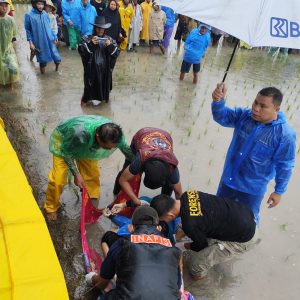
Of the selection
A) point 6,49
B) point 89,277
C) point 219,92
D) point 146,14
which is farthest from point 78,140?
point 146,14

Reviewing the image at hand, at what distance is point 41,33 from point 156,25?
4449 millimetres

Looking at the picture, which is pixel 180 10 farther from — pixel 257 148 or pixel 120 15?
pixel 120 15

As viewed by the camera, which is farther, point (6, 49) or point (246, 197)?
point (6, 49)

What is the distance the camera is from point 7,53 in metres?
5.82

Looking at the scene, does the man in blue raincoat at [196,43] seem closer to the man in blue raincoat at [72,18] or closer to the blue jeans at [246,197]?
the man in blue raincoat at [72,18]

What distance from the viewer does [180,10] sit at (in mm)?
2525

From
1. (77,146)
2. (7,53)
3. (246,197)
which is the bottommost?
(246,197)

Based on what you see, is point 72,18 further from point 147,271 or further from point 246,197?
point 147,271

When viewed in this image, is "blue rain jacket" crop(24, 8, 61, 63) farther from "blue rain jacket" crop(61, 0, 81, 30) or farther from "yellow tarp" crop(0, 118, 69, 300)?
"yellow tarp" crop(0, 118, 69, 300)

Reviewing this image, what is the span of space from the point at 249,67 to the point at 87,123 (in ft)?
25.8

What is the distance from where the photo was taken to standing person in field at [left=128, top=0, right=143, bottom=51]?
33.2ft

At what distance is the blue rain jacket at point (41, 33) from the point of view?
6.59m

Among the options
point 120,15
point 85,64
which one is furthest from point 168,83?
point 120,15

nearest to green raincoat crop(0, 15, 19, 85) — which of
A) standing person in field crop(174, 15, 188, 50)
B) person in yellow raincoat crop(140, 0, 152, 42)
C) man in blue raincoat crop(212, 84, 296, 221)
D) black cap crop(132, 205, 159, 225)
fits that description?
man in blue raincoat crop(212, 84, 296, 221)
